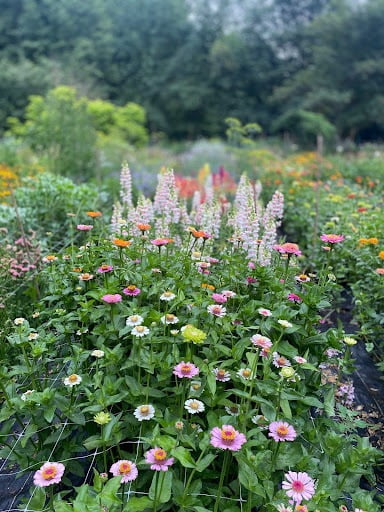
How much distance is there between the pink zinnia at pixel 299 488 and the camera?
3.21 ft

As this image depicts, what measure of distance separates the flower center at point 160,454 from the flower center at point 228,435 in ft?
0.46

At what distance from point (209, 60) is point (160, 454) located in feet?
68.4

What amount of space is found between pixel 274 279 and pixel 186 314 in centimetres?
39

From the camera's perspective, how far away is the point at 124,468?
1010mm

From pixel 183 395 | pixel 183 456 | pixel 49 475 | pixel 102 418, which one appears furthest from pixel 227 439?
pixel 49 475

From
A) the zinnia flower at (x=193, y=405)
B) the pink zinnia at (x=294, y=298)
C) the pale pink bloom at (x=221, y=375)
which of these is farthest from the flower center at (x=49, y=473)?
the pink zinnia at (x=294, y=298)

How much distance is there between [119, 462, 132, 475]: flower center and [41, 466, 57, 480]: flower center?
161 mm

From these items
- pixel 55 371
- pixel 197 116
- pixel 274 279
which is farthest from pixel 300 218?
pixel 197 116

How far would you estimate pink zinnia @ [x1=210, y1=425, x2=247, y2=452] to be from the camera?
38.4 inches

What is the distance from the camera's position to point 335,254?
2.88 metres

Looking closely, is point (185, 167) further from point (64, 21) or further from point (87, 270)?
point (64, 21)

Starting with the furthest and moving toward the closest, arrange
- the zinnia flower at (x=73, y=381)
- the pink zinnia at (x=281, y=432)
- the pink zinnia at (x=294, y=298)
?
the pink zinnia at (x=294, y=298) → the zinnia flower at (x=73, y=381) → the pink zinnia at (x=281, y=432)

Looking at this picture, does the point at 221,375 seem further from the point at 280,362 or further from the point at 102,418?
the point at 102,418

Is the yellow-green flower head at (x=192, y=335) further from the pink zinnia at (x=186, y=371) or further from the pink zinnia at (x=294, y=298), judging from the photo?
the pink zinnia at (x=294, y=298)
